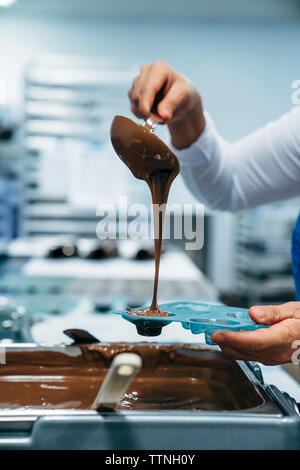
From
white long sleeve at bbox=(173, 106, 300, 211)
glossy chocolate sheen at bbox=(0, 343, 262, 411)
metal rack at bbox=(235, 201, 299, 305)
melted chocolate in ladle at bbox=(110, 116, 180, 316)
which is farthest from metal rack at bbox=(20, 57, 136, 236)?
glossy chocolate sheen at bbox=(0, 343, 262, 411)

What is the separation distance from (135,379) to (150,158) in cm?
40

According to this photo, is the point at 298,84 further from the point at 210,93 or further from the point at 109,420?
the point at 210,93

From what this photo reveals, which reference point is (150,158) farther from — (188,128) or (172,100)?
(188,128)

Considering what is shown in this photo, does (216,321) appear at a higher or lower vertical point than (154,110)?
lower

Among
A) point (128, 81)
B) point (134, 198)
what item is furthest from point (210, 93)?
point (134, 198)

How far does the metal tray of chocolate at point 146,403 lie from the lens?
0.56m

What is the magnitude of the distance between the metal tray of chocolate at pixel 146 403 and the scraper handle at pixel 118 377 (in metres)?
0.02

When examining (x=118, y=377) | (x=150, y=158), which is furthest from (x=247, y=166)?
(x=118, y=377)

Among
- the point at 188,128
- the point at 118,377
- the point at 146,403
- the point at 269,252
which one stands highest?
the point at 188,128

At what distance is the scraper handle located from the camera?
51cm

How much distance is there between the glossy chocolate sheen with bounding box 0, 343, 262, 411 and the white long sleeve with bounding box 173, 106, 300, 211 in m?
0.61

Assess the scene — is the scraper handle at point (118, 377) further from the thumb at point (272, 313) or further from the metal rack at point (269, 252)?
the metal rack at point (269, 252)

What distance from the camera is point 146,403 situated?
80cm

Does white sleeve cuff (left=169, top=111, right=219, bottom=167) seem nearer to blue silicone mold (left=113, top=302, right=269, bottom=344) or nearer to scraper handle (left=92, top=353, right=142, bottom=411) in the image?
blue silicone mold (left=113, top=302, right=269, bottom=344)
